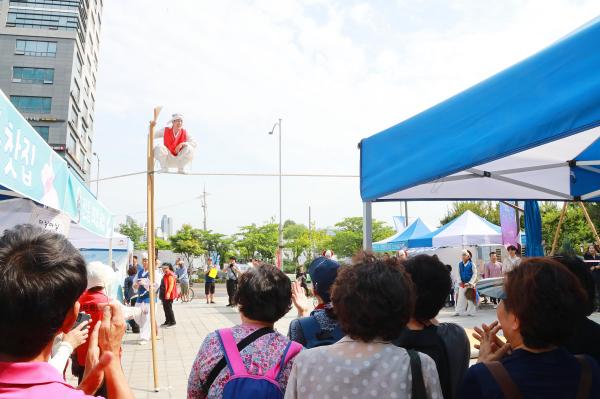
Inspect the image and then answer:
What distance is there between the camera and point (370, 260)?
180 centimetres

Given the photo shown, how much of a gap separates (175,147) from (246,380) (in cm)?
342

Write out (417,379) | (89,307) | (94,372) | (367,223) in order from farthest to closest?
(367,223), (89,307), (417,379), (94,372)

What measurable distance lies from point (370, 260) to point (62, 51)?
5103cm

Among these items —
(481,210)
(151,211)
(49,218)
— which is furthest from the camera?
(481,210)

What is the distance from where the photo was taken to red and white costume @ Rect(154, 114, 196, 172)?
4793 mm

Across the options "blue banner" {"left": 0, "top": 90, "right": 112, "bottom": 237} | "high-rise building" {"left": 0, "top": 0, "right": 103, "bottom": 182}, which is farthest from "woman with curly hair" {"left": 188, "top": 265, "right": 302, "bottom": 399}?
"high-rise building" {"left": 0, "top": 0, "right": 103, "bottom": 182}

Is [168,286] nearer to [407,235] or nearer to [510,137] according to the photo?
[510,137]

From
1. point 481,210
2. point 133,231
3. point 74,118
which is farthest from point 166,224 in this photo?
point 481,210

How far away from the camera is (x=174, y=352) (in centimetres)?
777

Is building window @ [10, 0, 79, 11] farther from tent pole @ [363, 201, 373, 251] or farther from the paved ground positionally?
tent pole @ [363, 201, 373, 251]

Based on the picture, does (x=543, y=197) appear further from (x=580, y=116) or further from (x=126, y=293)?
(x=126, y=293)

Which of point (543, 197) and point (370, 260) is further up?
point (543, 197)

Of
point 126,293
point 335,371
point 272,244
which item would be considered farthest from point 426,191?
point 272,244

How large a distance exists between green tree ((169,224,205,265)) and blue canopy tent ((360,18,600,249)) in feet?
135
